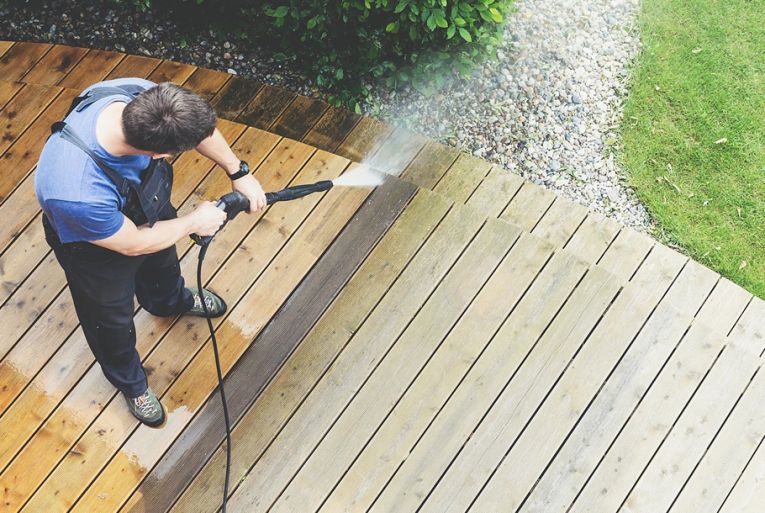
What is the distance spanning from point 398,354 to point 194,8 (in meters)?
2.28

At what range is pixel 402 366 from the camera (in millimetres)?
3305

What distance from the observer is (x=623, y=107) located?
420cm

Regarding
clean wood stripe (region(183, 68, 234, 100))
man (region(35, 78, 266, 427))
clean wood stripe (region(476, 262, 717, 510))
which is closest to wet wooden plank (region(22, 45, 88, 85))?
clean wood stripe (region(183, 68, 234, 100))

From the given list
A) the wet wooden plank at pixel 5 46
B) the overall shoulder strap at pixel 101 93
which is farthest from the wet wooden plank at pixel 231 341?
the wet wooden plank at pixel 5 46

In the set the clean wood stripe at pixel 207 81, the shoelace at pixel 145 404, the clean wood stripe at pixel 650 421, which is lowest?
the clean wood stripe at pixel 650 421

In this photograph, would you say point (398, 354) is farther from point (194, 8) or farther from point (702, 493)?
point (194, 8)

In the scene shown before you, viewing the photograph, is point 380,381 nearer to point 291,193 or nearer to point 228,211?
point 291,193

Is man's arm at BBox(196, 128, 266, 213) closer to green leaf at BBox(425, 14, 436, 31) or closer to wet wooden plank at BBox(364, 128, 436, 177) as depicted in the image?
wet wooden plank at BBox(364, 128, 436, 177)

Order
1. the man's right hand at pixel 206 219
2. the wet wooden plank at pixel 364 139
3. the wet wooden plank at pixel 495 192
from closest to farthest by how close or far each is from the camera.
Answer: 1. the man's right hand at pixel 206 219
2. the wet wooden plank at pixel 495 192
3. the wet wooden plank at pixel 364 139

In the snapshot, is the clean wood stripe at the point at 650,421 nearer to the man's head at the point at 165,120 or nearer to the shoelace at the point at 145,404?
the shoelace at the point at 145,404

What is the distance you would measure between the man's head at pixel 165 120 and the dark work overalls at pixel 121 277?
0.62 ft

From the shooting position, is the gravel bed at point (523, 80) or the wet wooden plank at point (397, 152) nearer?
the wet wooden plank at point (397, 152)

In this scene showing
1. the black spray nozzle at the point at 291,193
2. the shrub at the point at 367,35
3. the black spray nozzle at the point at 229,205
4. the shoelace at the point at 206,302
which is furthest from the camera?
the shrub at the point at 367,35

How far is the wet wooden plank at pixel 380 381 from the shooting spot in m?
3.14
